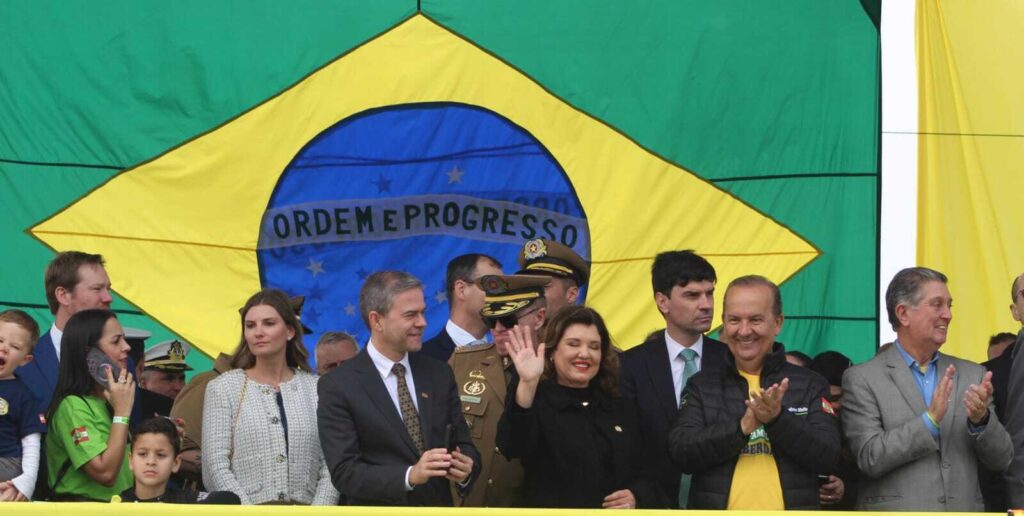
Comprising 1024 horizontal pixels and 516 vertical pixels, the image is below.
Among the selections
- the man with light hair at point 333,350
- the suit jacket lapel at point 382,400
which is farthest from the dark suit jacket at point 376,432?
the man with light hair at point 333,350

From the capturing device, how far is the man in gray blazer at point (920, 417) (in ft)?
17.1

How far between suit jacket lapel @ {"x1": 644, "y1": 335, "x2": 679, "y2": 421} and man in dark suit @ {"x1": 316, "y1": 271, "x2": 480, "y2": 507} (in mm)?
738

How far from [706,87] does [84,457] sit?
3.88 meters

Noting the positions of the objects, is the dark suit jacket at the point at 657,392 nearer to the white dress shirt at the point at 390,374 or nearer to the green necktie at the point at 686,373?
the green necktie at the point at 686,373

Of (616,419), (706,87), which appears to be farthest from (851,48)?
(616,419)

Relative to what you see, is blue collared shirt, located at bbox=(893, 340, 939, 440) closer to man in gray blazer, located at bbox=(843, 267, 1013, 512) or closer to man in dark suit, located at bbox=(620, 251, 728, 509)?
man in gray blazer, located at bbox=(843, 267, 1013, 512)

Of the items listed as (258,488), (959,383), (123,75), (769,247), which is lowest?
(258,488)

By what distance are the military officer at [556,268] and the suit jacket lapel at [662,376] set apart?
2.16 ft

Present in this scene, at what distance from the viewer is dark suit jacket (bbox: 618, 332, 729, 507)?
5523 millimetres

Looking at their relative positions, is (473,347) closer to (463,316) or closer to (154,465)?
(463,316)

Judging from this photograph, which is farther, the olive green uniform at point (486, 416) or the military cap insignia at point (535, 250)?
the military cap insignia at point (535, 250)

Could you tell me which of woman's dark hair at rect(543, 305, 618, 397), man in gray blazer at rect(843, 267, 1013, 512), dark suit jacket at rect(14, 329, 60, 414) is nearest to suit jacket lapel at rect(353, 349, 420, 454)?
woman's dark hair at rect(543, 305, 618, 397)

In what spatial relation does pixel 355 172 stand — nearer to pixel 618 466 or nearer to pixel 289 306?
pixel 289 306

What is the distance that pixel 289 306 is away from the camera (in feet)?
18.6
